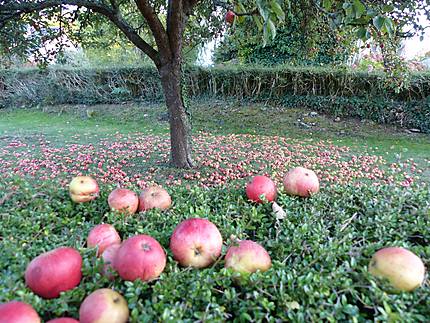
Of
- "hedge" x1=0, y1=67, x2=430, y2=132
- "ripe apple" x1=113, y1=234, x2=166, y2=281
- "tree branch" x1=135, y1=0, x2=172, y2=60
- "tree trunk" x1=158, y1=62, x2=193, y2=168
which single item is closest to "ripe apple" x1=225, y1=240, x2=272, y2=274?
"ripe apple" x1=113, y1=234, x2=166, y2=281

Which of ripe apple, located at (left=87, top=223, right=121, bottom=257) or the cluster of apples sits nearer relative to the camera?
the cluster of apples

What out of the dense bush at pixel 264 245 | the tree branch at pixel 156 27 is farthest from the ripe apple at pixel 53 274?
the tree branch at pixel 156 27

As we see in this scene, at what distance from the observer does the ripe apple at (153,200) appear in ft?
5.39

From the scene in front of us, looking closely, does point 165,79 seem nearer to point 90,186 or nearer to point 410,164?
point 90,186

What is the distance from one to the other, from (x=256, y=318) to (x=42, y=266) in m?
0.66

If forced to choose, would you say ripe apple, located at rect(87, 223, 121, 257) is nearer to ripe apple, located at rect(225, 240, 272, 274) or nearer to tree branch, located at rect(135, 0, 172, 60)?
ripe apple, located at rect(225, 240, 272, 274)

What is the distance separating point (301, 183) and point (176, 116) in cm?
312

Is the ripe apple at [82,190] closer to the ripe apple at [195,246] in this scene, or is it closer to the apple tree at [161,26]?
the ripe apple at [195,246]

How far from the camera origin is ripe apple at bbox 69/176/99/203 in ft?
5.54

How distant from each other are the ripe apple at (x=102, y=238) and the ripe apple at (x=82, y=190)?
44 centimetres

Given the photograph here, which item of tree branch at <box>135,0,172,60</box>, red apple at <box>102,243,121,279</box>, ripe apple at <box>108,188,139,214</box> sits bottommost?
red apple at <box>102,243,121,279</box>

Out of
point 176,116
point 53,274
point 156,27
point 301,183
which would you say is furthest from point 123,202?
point 176,116

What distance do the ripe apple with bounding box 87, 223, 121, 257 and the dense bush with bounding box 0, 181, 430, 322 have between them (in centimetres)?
4

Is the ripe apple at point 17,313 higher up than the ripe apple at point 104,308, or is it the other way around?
the ripe apple at point 17,313
